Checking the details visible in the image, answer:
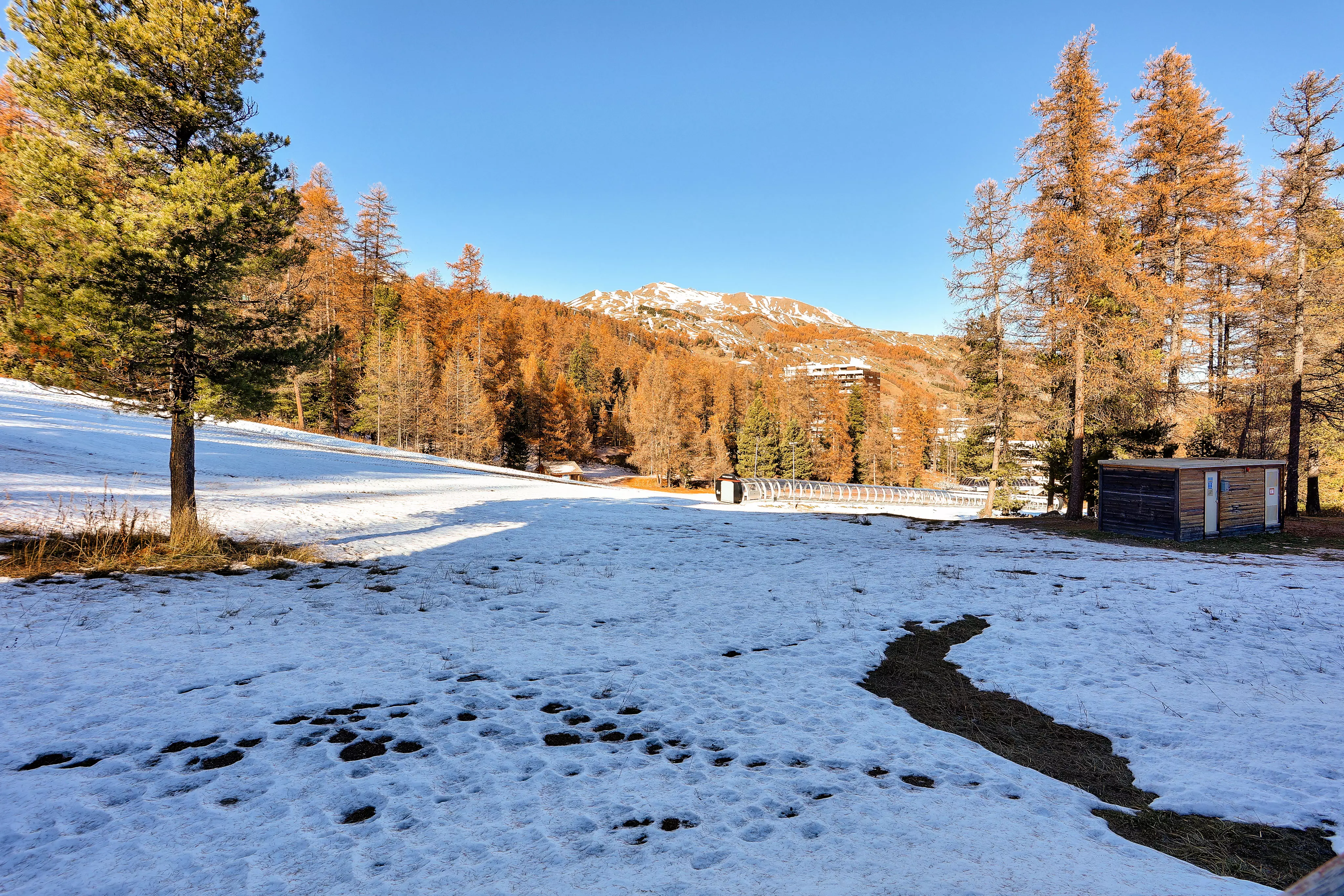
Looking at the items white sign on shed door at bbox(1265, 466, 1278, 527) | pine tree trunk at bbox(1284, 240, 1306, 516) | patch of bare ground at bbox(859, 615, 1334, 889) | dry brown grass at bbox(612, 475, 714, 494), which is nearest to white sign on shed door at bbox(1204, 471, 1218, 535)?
white sign on shed door at bbox(1265, 466, 1278, 527)

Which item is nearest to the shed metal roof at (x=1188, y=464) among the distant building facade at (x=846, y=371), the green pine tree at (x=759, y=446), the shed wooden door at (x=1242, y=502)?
the shed wooden door at (x=1242, y=502)

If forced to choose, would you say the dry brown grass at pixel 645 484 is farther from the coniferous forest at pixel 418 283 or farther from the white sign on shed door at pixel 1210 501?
the white sign on shed door at pixel 1210 501

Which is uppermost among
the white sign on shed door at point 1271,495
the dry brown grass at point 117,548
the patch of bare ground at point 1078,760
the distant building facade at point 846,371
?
the distant building facade at point 846,371

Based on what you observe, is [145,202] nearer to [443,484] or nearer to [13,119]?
[13,119]

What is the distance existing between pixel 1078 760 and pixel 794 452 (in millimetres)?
59049

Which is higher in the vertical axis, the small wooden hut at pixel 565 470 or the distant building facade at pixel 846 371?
the distant building facade at pixel 846 371

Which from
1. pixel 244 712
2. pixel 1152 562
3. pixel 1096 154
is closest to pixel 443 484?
pixel 244 712

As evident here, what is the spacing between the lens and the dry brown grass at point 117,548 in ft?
28.4

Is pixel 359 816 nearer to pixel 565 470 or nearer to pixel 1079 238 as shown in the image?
pixel 1079 238

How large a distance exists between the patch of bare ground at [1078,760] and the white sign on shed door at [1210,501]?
15.3 metres

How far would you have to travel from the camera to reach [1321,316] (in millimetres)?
21141

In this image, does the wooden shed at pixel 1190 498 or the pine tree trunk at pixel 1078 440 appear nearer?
the wooden shed at pixel 1190 498

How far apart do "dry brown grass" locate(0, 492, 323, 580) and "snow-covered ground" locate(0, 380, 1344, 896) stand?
2.33 feet

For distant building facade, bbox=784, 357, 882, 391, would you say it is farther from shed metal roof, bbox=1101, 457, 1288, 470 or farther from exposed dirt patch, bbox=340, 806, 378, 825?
exposed dirt patch, bbox=340, 806, 378, 825
